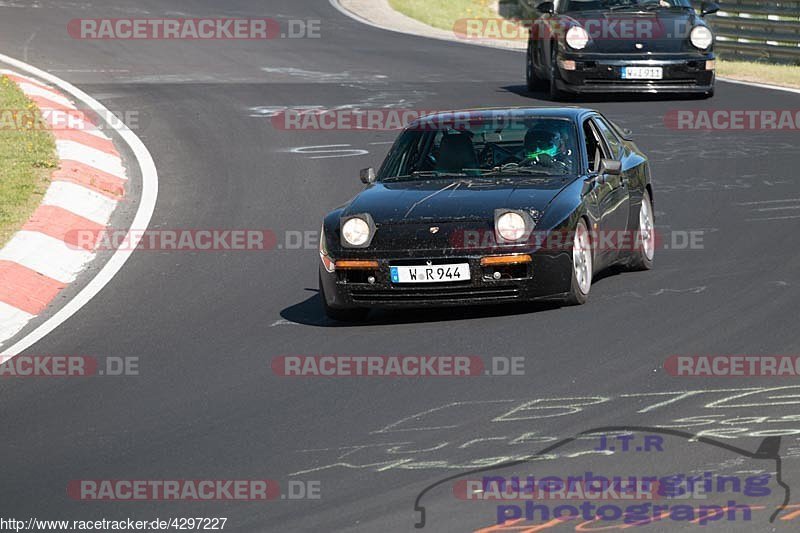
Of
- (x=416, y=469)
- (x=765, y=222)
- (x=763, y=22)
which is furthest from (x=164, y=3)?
(x=416, y=469)

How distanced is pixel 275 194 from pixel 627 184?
14.8 ft

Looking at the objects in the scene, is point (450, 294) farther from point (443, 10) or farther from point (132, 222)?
point (443, 10)

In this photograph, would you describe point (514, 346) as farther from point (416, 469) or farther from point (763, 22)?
point (763, 22)

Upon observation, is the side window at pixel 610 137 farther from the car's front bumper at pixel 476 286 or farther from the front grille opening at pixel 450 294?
the front grille opening at pixel 450 294

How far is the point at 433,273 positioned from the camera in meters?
8.87

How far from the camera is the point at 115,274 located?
1111 cm

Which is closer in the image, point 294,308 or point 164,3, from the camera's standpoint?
point 294,308

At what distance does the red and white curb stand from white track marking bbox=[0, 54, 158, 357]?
0.61ft

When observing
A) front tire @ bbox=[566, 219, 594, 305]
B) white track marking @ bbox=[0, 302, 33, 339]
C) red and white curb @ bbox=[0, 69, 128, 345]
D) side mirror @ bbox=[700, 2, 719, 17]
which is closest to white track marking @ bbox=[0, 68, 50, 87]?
red and white curb @ bbox=[0, 69, 128, 345]

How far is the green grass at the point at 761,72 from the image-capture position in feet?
71.1

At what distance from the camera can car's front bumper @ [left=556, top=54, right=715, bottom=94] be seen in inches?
736

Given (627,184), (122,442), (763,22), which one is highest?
(763,22)

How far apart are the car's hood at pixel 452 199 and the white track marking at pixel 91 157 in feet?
18.3

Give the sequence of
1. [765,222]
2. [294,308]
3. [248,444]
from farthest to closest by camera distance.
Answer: [765,222]
[294,308]
[248,444]
